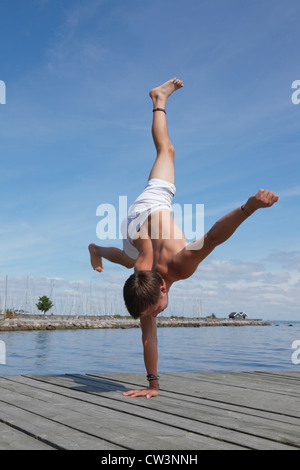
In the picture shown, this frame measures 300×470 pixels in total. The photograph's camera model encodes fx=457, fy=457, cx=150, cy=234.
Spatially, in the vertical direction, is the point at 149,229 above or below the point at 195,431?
above

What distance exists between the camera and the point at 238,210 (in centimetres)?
372

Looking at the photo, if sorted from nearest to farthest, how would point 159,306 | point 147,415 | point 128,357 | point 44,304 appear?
1. point 147,415
2. point 159,306
3. point 128,357
4. point 44,304

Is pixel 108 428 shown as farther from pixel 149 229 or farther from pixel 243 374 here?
pixel 243 374

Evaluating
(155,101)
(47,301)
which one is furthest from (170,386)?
(47,301)

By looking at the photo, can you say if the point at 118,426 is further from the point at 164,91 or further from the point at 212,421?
the point at 164,91

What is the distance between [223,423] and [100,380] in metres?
2.42

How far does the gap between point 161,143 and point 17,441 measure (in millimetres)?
3659

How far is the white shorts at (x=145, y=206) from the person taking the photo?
15.8ft

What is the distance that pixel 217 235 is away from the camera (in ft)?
12.6

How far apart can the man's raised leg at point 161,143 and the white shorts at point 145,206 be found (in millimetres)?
140

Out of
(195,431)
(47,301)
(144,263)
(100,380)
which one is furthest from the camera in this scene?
(47,301)

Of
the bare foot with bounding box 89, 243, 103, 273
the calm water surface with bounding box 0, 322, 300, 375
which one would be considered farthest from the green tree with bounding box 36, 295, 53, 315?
the bare foot with bounding box 89, 243, 103, 273

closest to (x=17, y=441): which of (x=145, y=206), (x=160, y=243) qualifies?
(x=160, y=243)

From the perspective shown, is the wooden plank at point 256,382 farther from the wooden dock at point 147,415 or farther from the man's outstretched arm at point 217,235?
the man's outstretched arm at point 217,235
